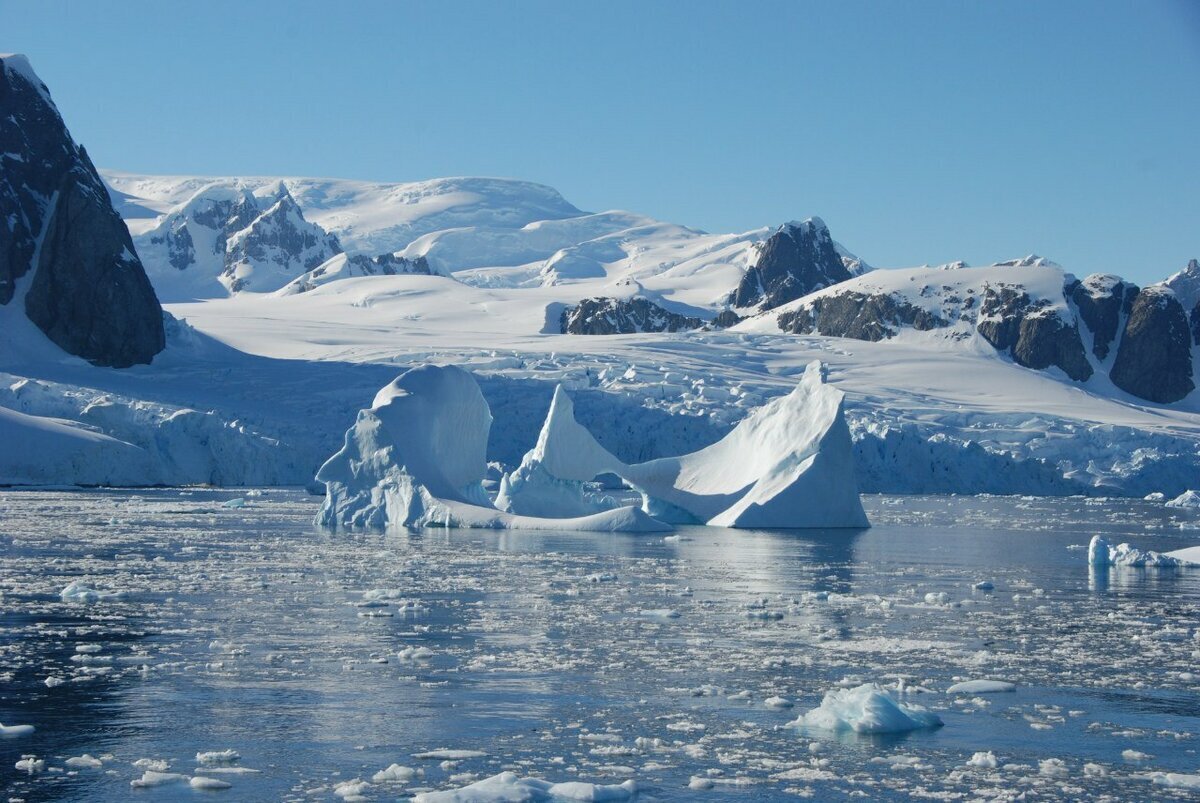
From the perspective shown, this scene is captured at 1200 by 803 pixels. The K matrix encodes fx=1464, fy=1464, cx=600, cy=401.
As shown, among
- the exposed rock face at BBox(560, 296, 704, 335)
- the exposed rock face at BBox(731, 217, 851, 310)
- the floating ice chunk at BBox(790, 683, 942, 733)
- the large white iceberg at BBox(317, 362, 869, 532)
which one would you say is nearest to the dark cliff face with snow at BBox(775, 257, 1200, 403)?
the exposed rock face at BBox(560, 296, 704, 335)

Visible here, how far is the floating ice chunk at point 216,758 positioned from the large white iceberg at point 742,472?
20.3 metres

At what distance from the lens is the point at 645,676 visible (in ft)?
39.5

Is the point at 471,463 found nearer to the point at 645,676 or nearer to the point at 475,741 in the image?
the point at 645,676

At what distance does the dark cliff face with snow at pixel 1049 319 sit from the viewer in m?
78.9

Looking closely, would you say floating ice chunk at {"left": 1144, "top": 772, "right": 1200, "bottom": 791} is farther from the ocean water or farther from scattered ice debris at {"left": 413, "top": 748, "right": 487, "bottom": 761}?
scattered ice debris at {"left": 413, "top": 748, "right": 487, "bottom": 761}

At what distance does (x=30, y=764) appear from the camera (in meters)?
8.77

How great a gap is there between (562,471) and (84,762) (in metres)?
21.2

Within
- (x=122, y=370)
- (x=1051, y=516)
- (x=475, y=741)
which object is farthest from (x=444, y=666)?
(x=122, y=370)

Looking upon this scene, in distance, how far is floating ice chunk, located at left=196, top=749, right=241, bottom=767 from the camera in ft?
29.5

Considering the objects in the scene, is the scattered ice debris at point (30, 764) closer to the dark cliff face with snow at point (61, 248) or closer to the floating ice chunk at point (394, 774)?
the floating ice chunk at point (394, 774)

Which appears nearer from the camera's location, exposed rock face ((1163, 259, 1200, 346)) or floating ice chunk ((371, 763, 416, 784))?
floating ice chunk ((371, 763, 416, 784))

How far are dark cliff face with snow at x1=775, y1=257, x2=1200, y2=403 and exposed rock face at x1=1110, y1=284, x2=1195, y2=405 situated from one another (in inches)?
2.2

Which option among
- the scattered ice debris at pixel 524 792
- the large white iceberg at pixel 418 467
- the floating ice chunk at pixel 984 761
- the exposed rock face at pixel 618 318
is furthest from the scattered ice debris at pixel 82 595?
the exposed rock face at pixel 618 318

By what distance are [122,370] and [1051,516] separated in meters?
36.9
